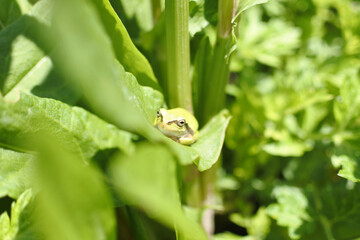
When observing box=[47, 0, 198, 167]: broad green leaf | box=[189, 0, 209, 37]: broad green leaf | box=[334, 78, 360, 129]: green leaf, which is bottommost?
box=[334, 78, 360, 129]: green leaf

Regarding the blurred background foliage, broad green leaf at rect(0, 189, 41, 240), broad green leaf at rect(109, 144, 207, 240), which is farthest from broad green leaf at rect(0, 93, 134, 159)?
broad green leaf at rect(109, 144, 207, 240)

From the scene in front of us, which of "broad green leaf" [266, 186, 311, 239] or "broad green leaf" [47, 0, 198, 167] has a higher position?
"broad green leaf" [47, 0, 198, 167]

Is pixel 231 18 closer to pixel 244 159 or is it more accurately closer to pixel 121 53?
pixel 121 53

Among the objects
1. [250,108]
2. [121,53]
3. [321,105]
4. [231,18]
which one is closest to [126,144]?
[121,53]

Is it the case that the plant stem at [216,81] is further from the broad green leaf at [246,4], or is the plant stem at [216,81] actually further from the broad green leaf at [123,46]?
the broad green leaf at [123,46]

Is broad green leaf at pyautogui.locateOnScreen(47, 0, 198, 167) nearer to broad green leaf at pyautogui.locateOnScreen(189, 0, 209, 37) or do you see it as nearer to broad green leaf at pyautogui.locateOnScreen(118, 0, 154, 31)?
broad green leaf at pyautogui.locateOnScreen(189, 0, 209, 37)

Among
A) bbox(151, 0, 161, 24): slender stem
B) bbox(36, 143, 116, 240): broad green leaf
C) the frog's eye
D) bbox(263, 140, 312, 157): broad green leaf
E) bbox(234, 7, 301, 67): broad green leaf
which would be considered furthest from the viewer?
bbox(234, 7, 301, 67): broad green leaf

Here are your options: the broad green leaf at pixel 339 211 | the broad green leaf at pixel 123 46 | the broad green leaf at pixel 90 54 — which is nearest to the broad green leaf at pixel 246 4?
the broad green leaf at pixel 123 46
